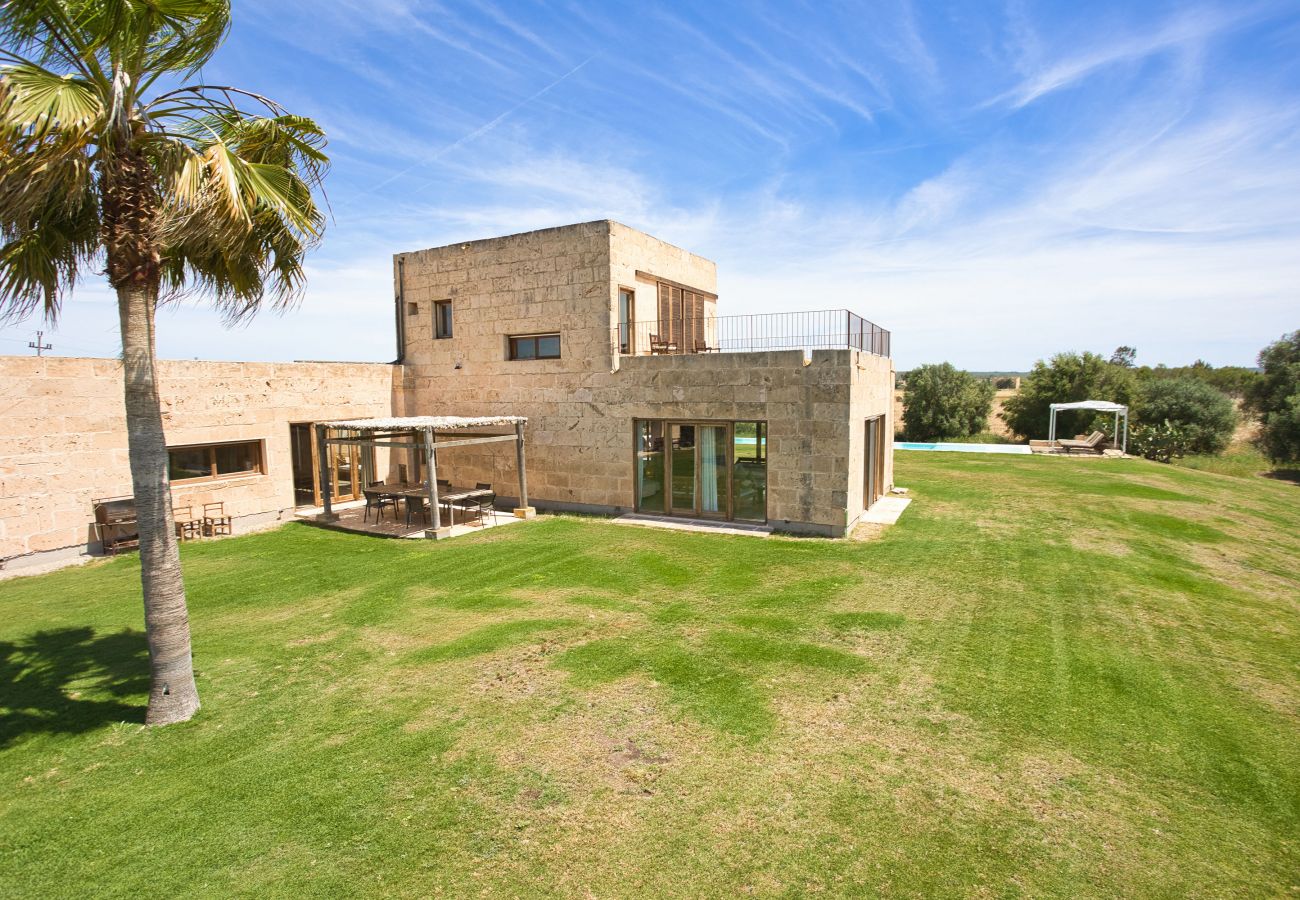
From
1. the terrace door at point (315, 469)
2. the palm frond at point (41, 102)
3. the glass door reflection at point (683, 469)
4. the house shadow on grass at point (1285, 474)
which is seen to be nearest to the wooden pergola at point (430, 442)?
the terrace door at point (315, 469)

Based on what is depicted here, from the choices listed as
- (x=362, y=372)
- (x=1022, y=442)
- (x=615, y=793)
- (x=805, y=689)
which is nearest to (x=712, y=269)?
(x=362, y=372)

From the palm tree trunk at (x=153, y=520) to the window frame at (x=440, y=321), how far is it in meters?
11.9

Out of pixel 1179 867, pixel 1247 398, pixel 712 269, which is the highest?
pixel 712 269

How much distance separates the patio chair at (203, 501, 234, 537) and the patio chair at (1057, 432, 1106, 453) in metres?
30.4

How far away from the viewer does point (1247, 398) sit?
126 ft

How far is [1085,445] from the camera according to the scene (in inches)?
1108

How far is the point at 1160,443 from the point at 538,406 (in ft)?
93.0

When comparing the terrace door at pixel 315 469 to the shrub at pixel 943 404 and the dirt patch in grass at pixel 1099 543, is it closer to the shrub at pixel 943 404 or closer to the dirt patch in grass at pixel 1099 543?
the dirt patch in grass at pixel 1099 543

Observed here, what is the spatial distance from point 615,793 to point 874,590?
5974 millimetres

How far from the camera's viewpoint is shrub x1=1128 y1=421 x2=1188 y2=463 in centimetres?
2838

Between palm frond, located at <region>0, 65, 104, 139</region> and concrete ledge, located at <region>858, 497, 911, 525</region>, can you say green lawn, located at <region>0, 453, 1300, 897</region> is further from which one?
palm frond, located at <region>0, 65, 104, 139</region>

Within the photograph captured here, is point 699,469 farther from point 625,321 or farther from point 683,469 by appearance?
point 625,321

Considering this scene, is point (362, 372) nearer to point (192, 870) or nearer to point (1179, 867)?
point (192, 870)

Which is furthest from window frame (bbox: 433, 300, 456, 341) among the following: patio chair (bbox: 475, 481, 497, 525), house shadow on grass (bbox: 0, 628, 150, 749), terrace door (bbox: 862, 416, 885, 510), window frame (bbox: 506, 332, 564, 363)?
terrace door (bbox: 862, 416, 885, 510)
